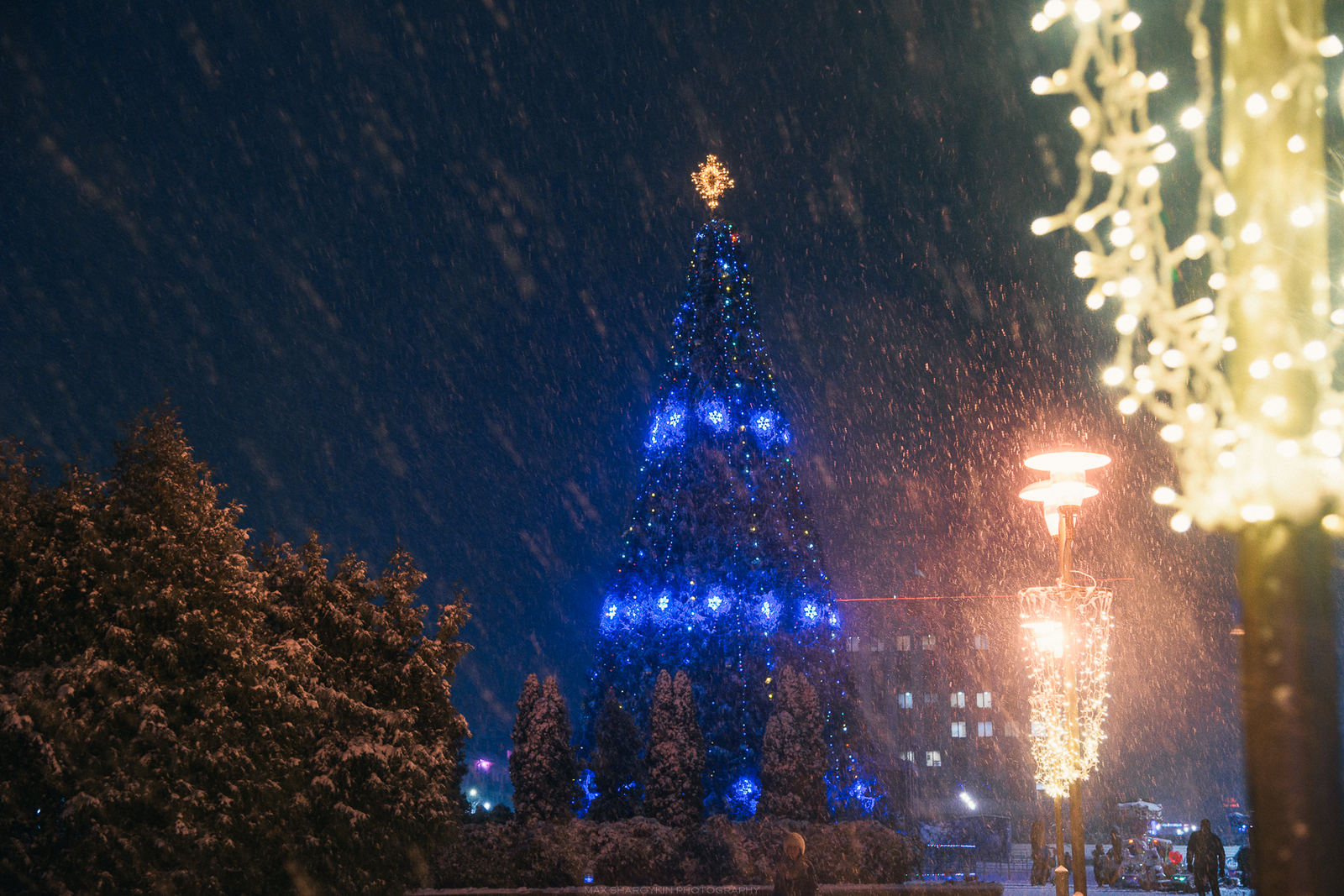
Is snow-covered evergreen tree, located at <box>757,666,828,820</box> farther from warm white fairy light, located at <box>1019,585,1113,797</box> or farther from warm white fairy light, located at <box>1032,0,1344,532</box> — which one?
warm white fairy light, located at <box>1032,0,1344,532</box>

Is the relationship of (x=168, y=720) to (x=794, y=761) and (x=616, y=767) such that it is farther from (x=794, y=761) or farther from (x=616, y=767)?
(x=794, y=761)

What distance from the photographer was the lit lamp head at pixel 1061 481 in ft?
32.1

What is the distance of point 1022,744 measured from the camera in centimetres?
8062

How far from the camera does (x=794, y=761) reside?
24531 mm

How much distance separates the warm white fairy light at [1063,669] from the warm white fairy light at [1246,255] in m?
7.60

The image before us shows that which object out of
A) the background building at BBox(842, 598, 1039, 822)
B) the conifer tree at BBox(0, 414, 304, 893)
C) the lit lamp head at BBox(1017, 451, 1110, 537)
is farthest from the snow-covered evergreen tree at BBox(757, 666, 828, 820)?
the background building at BBox(842, 598, 1039, 822)

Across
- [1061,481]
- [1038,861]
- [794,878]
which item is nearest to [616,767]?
[1038,861]

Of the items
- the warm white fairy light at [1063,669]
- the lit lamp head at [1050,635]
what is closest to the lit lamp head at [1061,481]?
the warm white fairy light at [1063,669]

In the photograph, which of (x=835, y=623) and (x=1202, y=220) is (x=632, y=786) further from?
(x=1202, y=220)

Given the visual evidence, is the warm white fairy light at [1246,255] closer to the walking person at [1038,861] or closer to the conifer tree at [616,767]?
the conifer tree at [616,767]

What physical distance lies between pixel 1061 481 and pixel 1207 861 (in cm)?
1003

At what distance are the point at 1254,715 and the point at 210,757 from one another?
13985 mm

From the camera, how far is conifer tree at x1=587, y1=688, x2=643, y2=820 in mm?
25281

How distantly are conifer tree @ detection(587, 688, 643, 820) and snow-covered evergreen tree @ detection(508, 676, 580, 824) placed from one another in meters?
0.72
